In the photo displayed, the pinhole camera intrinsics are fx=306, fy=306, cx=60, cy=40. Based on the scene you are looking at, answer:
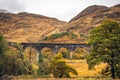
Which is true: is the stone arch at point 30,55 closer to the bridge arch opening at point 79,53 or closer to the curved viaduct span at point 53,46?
the curved viaduct span at point 53,46

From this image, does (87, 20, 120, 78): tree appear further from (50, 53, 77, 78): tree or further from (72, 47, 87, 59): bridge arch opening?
(72, 47, 87, 59): bridge arch opening

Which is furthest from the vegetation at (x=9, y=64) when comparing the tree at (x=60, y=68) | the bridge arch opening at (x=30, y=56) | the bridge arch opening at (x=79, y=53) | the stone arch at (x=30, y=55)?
the bridge arch opening at (x=79, y=53)

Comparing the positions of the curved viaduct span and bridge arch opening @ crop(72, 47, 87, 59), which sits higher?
the curved viaduct span

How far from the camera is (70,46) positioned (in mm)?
133875

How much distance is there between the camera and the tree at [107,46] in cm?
3862

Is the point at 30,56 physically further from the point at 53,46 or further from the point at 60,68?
the point at 60,68

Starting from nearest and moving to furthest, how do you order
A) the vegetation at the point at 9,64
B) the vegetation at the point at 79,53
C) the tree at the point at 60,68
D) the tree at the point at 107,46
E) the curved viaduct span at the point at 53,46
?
the tree at the point at 107,46 → the tree at the point at 60,68 → the vegetation at the point at 9,64 → the vegetation at the point at 79,53 → the curved viaduct span at the point at 53,46

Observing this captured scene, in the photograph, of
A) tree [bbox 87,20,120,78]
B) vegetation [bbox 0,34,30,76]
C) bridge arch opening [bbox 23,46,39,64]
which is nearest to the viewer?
tree [bbox 87,20,120,78]

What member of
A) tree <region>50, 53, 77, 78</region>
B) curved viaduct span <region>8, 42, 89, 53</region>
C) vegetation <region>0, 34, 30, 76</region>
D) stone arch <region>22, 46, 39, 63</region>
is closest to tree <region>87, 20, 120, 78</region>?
tree <region>50, 53, 77, 78</region>

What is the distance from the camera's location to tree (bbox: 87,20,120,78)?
3862cm

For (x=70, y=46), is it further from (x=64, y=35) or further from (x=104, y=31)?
(x=104, y=31)

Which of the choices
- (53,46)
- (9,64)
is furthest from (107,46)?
(53,46)

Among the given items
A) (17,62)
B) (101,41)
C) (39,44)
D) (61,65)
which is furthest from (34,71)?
(39,44)

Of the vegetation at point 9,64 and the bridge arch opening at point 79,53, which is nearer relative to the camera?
the vegetation at point 9,64
